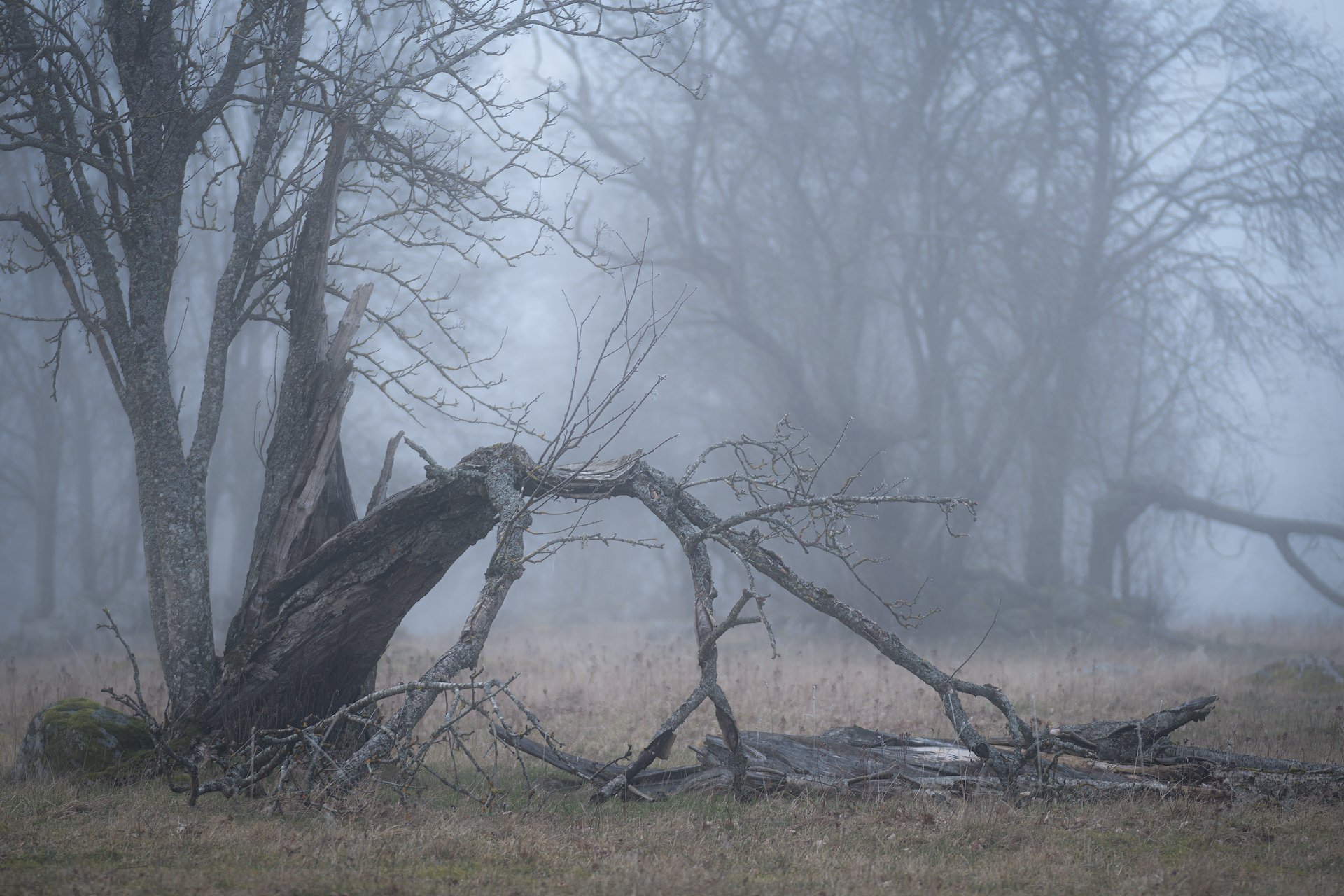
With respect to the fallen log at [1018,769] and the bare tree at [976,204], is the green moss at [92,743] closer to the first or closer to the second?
the fallen log at [1018,769]

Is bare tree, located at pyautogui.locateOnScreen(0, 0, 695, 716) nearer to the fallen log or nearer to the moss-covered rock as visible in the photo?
the moss-covered rock

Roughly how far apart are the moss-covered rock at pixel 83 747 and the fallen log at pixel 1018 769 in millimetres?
3004

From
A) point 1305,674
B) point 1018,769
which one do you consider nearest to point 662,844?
point 1018,769

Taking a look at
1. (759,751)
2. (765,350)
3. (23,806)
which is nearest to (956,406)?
(765,350)

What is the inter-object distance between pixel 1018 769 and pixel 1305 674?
8798mm

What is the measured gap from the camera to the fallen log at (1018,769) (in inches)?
254

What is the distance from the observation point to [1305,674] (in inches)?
502

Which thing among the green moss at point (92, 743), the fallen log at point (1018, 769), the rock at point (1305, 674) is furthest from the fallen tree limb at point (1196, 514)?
the green moss at point (92, 743)

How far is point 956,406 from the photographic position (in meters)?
21.8

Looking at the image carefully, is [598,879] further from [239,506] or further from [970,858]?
[239,506]

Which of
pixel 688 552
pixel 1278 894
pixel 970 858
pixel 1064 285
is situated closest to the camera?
pixel 1278 894

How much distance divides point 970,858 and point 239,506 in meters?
26.1

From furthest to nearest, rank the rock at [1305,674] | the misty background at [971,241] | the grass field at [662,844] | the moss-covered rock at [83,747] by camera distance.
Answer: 1. the misty background at [971,241]
2. the rock at [1305,674]
3. the moss-covered rock at [83,747]
4. the grass field at [662,844]

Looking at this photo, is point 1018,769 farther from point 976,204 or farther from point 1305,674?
point 976,204
